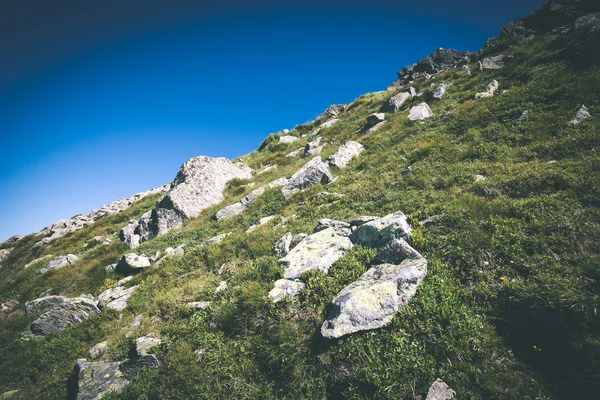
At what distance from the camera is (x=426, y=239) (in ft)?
21.3

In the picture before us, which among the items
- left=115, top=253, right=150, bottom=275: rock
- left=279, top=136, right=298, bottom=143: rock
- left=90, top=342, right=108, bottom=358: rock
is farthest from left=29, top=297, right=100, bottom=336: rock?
left=279, top=136, right=298, bottom=143: rock

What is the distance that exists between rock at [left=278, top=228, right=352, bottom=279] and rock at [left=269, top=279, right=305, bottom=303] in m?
0.25

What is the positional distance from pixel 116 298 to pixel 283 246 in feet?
23.7

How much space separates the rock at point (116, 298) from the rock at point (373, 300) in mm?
8268

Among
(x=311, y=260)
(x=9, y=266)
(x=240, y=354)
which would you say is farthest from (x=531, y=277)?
(x=9, y=266)

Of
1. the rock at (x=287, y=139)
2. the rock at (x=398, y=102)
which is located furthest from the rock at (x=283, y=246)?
the rock at (x=287, y=139)

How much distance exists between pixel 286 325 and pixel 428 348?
2756 mm

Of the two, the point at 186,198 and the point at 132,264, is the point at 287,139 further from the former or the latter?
the point at 132,264

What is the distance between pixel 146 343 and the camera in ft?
20.3

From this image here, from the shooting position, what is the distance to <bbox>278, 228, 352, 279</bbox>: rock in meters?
6.67

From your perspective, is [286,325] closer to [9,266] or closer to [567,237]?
[567,237]

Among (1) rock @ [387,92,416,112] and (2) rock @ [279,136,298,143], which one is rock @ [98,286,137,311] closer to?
(1) rock @ [387,92,416,112]

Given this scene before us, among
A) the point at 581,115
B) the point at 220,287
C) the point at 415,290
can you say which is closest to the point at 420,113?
the point at 581,115

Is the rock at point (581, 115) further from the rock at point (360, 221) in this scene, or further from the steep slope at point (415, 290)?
the rock at point (360, 221)
